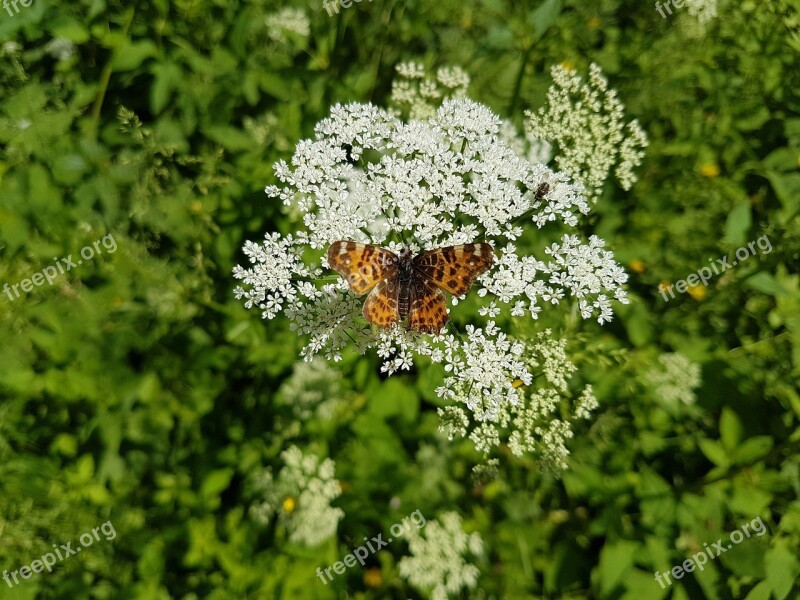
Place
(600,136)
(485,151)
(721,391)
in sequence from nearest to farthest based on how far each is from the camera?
(485,151) → (600,136) → (721,391)

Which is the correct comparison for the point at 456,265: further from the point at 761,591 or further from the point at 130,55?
the point at 130,55

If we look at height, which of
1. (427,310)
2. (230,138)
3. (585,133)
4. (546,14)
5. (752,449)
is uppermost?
(230,138)

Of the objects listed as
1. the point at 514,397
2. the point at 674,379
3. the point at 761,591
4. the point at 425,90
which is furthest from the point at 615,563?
the point at 425,90

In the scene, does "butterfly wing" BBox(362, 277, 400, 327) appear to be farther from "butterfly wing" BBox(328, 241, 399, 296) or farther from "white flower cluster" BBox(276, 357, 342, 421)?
"white flower cluster" BBox(276, 357, 342, 421)

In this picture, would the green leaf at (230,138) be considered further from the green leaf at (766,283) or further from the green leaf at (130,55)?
the green leaf at (766,283)

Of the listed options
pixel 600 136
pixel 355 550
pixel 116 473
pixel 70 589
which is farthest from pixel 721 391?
pixel 70 589

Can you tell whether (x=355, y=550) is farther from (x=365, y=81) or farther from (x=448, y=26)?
(x=448, y=26)
